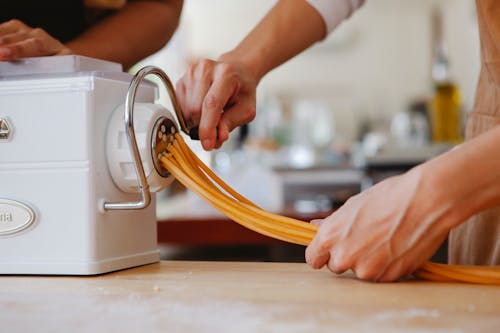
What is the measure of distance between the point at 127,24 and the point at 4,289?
0.55 meters

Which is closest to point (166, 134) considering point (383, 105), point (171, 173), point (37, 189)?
point (171, 173)

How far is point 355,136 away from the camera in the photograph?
6176 mm

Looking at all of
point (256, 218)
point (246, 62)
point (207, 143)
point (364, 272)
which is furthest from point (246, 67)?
point (364, 272)

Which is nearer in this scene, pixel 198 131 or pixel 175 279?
pixel 175 279

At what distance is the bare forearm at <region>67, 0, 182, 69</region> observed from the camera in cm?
104

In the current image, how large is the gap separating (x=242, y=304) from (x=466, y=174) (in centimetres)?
23

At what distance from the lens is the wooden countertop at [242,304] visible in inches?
20.2

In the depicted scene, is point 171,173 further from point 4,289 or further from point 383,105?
point 383,105

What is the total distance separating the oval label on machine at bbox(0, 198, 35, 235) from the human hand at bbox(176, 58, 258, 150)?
8.9 inches

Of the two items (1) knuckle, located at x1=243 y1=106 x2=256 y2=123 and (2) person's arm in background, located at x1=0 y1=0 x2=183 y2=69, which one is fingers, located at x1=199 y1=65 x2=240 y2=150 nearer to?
(1) knuckle, located at x1=243 y1=106 x2=256 y2=123

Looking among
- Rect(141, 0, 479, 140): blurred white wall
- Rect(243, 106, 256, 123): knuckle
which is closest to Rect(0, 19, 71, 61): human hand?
Rect(243, 106, 256, 123): knuckle

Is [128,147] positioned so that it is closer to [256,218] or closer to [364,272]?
[256,218]

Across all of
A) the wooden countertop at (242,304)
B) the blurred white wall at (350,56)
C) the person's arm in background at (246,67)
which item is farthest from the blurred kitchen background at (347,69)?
the wooden countertop at (242,304)

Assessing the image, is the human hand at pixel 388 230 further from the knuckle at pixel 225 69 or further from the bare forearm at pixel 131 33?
the bare forearm at pixel 131 33
